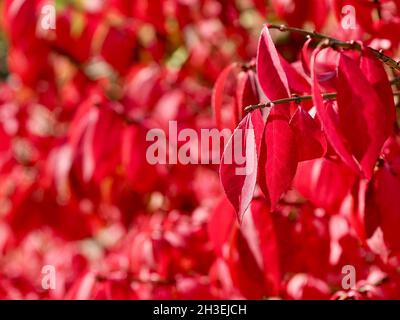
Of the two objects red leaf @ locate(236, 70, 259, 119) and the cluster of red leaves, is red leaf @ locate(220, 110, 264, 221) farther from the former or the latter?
red leaf @ locate(236, 70, 259, 119)

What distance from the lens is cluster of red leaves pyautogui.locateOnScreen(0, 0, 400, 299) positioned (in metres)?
0.88

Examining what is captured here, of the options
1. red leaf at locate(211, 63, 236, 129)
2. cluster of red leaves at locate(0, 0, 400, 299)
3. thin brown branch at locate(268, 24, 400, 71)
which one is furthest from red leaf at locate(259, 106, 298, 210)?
red leaf at locate(211, 63, 236, 129)

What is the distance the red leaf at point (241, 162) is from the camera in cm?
86

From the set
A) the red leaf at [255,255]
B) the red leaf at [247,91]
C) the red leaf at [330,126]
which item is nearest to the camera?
the red leaf at [330,126]

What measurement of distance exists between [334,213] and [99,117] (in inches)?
23.1

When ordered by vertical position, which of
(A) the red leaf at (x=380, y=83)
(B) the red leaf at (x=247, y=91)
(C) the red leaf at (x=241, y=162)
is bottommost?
(C) the red leaf at (x=241, y=162)

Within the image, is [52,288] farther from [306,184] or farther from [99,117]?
[306,184]

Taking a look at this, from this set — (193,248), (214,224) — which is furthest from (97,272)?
(214,224)

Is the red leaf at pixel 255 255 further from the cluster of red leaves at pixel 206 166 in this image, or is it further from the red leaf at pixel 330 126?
the red leaf at pixel 330 126

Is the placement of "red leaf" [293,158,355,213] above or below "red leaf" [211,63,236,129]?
below

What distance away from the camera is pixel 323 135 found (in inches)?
35.1

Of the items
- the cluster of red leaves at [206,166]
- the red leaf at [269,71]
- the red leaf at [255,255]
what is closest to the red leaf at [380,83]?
the cluster of red leaves at [206,166]

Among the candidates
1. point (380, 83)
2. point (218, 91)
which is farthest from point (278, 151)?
point (218, 91)

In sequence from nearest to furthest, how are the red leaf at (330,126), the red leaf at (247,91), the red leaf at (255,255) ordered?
the red leaf at (330,126) → the red leaf at (247,91) → the red leaf at (255,255)
